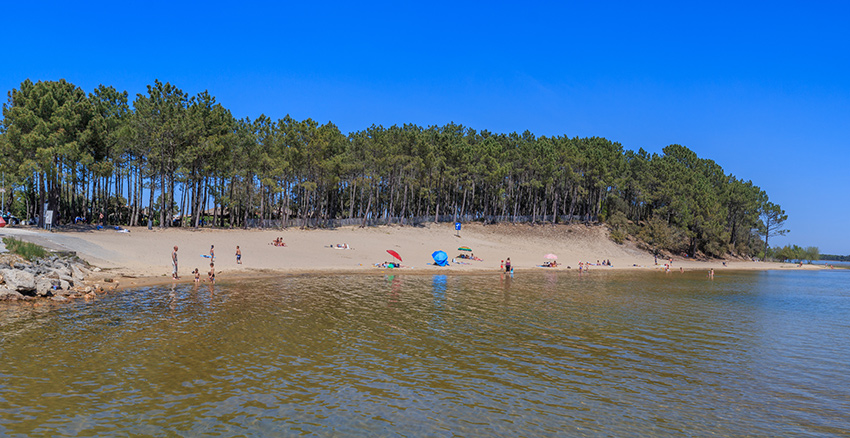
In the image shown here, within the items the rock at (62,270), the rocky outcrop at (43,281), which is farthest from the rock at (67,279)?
the rock at (62,270)

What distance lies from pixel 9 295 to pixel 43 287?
1.32 metres

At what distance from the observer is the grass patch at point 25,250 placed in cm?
2657

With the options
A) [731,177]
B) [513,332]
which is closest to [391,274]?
[513,332]

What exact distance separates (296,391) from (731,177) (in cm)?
13057

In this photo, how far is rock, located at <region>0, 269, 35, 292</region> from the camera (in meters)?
20.0

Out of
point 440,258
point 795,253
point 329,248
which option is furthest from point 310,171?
point 795,253

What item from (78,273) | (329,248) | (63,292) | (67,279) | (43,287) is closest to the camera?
(43,287)

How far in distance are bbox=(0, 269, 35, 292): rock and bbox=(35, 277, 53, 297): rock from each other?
195mm

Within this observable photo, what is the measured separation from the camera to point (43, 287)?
20953 mm

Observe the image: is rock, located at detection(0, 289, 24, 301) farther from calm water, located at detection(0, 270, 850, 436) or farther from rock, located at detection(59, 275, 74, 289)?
rock, located at detection(59, 275, 74, 289)

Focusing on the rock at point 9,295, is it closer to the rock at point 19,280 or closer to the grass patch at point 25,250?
the rock at point 19,280

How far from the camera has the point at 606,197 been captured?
99125mm

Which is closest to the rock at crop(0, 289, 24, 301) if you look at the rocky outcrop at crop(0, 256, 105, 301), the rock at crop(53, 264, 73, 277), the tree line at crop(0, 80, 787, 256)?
the rocky outcrop at crop(0, 256, 105, 301)

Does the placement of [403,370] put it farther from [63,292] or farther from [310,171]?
Result: [310,171]
